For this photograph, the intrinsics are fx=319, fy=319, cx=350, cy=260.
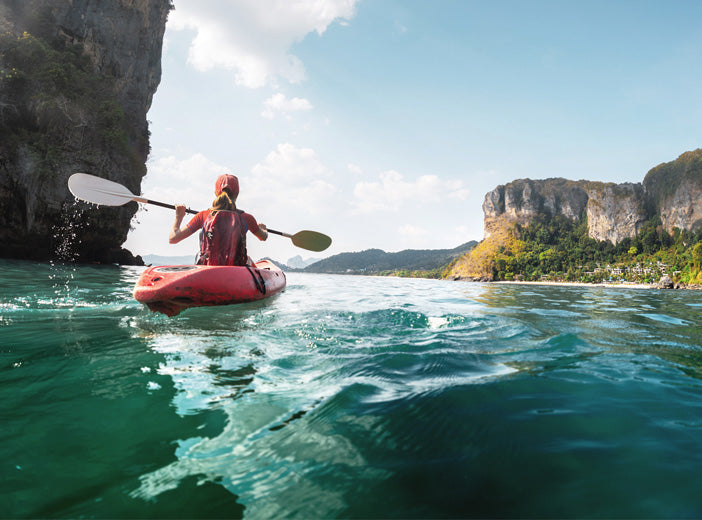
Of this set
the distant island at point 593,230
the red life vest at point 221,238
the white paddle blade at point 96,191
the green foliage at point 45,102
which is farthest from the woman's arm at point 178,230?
the distant island at point 593,230

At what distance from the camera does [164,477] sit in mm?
1211

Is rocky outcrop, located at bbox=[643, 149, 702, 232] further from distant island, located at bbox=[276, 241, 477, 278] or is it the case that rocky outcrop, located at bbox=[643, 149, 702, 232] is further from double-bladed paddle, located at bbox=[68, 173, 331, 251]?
double-bladed paddle, located at bbox=[68, 173, 331, 251]

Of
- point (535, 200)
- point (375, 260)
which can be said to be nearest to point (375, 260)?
point (375, 260)

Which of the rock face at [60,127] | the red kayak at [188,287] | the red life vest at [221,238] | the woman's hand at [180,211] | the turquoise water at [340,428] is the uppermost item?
the rock face at [60,127]

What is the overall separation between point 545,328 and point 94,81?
2848 cm

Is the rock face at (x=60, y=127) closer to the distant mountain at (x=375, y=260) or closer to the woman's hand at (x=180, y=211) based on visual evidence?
the woman's hand at (x=180, y=211)

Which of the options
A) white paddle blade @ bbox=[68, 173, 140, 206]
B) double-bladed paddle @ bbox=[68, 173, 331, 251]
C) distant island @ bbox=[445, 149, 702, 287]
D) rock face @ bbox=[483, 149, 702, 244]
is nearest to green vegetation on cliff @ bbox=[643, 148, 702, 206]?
rock face @ bbox=[483, 149, 702, 244]

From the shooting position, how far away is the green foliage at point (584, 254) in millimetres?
68812

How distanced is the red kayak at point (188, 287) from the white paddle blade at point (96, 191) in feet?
8.52

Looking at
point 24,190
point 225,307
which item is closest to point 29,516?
point 225,307

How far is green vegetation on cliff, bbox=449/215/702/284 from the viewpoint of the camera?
7006 centimetres

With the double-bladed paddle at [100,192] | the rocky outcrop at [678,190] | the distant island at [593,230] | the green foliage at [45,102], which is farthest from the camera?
the rocky outcrop at [678,190]

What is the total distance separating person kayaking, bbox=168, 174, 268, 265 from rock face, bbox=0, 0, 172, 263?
57.6 feet

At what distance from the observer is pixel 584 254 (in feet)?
301
